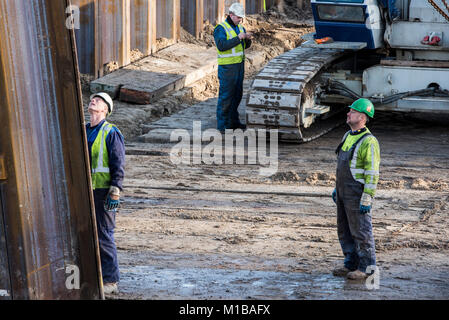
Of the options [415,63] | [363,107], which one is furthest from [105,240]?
[415,63]

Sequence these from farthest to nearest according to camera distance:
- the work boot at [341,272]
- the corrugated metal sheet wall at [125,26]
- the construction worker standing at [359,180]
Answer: the corrugated metal sheet wall at [125,26]
the work boot at [341,272]
the construction worker standing at [359,180]

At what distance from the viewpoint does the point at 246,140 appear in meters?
13.0

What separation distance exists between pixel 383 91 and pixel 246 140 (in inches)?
85.8

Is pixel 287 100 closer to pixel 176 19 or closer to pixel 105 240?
pixel 176 19

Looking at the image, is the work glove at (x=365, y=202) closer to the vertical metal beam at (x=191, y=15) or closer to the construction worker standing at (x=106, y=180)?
the construction worker standing at (x=106, y=180)

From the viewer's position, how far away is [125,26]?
15.6 meters

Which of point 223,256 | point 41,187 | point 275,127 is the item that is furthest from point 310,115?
point 41,187

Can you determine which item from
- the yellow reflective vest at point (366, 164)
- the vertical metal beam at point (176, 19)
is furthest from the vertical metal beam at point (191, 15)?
the yellow reflective vest at point (366, 164)

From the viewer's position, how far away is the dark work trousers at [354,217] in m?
7.07

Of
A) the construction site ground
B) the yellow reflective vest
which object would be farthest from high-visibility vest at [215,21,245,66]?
the yellow reflective vest

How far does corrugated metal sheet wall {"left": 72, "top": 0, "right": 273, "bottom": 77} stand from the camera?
14758mm

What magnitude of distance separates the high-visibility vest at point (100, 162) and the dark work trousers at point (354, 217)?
1.90m

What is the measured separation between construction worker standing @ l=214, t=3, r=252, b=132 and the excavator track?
1.73 ft

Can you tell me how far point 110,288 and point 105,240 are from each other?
1.24 ft
